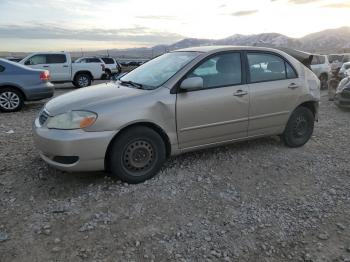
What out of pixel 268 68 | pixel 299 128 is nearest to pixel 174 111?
pixel 268 68

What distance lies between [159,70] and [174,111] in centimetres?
82

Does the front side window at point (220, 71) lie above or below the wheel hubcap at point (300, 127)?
above

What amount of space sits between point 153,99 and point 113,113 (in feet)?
1.77

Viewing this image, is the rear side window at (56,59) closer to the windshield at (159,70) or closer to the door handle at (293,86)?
the windshield at (159,70)

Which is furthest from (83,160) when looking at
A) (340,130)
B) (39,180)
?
(340,130)

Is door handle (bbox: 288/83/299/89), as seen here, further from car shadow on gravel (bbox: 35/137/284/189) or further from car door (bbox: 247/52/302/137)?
car shadow on gravel (bbox: 35/137/284/189)

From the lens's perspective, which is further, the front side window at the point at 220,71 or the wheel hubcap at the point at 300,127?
the wheel hubcap at the point at 300,127

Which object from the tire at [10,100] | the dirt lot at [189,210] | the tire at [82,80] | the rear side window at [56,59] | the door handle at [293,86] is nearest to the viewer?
the dirt lot at [189,210]

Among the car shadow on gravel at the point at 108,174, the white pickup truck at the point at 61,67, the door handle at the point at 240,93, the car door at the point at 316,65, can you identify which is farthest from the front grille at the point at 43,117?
the car door at the point at 316,65

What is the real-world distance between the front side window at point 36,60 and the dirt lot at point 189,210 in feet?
40.1

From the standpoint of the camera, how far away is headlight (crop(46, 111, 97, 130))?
4.42 metres

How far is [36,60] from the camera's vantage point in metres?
17.2

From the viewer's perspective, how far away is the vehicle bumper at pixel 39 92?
1024 centimetres

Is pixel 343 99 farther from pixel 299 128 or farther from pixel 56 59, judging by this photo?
pixel 56 59
